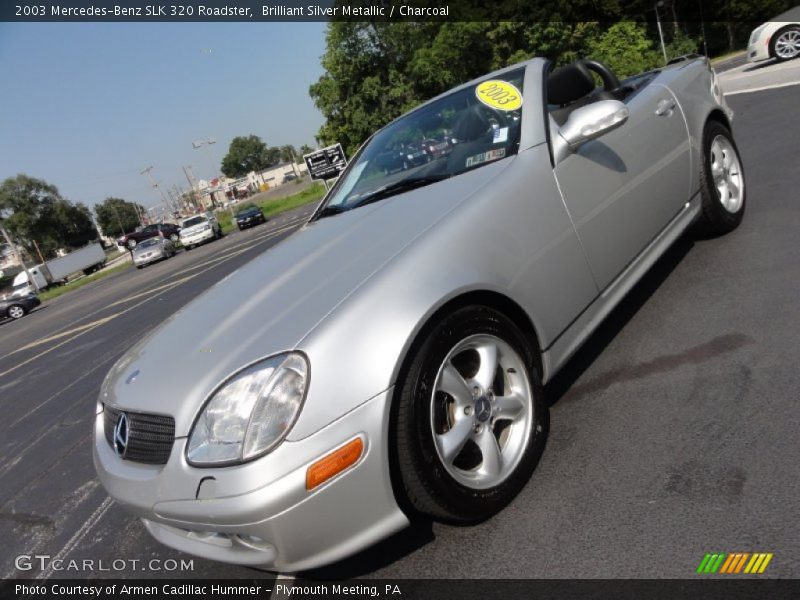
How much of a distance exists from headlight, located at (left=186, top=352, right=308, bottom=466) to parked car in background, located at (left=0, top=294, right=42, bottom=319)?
89.7 feet

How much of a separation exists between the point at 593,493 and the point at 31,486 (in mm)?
3562

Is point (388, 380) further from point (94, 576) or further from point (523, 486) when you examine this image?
point (94, 576)

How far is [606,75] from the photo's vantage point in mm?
3920

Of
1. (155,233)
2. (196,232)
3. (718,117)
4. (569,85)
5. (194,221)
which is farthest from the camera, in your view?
(155,233)

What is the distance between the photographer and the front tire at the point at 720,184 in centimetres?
413

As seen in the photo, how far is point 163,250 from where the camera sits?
29.6m

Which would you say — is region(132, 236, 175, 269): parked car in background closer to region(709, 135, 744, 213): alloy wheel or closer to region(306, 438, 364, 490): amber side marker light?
region(709, 135, 744, 213): alloy wheel

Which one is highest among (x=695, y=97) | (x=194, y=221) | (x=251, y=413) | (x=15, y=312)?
(x=695, y=97)

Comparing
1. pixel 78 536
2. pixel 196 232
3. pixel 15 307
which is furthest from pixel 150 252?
pixel 78 536

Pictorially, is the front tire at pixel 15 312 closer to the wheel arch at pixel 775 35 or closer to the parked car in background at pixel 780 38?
the parked car in background at pixel 780 38

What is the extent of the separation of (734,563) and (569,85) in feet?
8.58

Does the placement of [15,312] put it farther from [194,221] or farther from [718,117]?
[718,117]

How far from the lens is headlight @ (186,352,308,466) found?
6.28 ft

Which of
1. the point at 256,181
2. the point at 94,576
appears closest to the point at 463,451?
the point at 94,576
